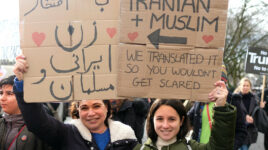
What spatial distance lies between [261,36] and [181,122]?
1937 cm

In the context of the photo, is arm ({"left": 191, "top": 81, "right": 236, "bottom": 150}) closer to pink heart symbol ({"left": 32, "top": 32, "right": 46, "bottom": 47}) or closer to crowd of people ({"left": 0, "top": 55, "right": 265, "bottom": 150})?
crowd of people ({"left": 0, "top": 55, "right": 265, "bottom": 150})

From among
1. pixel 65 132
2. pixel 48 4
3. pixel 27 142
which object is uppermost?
pixel 48 4

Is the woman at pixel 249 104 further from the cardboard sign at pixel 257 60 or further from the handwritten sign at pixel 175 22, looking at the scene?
the handwritten sign at pixel 175 22

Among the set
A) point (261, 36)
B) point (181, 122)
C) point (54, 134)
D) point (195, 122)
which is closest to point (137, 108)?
point (195, 122)

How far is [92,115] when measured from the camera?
Answer: 2.27m

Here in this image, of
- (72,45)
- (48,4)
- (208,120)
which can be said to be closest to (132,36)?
(72,45)

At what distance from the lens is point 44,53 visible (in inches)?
78.5

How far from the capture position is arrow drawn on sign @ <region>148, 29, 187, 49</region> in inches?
79.0

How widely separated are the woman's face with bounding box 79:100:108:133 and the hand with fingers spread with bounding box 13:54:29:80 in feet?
1.73

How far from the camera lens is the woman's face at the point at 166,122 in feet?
7.31

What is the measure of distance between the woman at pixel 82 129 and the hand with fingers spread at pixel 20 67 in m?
→ 0.05

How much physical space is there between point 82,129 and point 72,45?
2.12ft

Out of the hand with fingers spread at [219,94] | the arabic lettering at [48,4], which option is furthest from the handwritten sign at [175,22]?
the arabic lettering at [48,4]

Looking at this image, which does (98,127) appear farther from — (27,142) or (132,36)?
(132,36)
